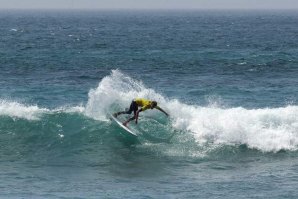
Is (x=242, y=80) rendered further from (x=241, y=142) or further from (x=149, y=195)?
(x=149, y=195)

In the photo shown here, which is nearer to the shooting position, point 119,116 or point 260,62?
point 119,116

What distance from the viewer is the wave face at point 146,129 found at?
27.9 m

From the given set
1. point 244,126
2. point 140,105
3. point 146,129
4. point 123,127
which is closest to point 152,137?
point 146,129

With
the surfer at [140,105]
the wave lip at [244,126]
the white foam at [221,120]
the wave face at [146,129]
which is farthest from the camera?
the white foam at [221,120]

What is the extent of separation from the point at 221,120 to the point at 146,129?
332 centimetres

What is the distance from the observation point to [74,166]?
25609 millimetres

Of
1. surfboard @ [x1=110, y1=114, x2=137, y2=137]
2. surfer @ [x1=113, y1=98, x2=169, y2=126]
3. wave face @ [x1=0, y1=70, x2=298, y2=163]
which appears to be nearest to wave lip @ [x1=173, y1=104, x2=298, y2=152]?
wave face @ [x1=0, y1=70, x2=298, y2=163]

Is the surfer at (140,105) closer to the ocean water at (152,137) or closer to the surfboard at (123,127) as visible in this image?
the surfboard at (123,127)

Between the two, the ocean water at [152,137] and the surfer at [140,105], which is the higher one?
the surfer at [140,105]

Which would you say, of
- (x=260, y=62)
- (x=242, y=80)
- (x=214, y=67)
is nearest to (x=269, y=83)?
(x=242, y=80)

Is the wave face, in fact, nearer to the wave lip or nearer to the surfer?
the wave lip

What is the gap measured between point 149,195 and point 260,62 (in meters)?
39.4

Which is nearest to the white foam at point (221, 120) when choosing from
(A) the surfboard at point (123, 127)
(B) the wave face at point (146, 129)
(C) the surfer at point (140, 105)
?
(B) the wave face at point (146, 129)

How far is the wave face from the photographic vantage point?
27.9 meters
